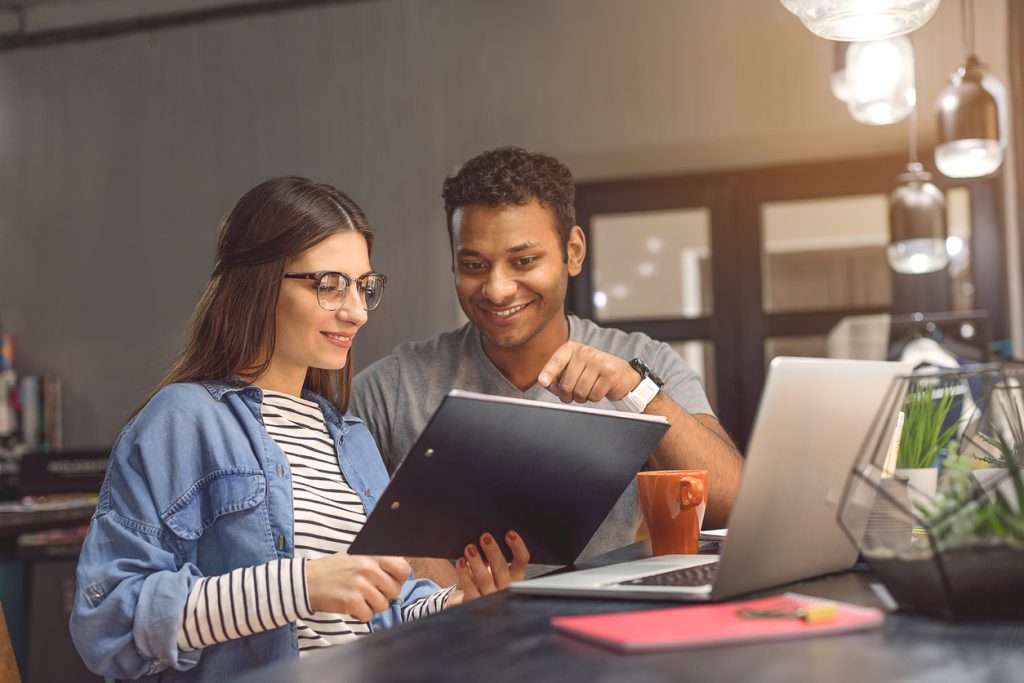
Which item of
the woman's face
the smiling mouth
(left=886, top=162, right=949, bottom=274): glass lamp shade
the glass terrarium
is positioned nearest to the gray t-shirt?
the smiling mouth

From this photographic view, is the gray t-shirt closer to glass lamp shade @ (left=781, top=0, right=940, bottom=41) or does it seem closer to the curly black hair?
the curly black hair

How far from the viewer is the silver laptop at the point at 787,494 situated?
887mm

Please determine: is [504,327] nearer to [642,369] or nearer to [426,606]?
[642,369]

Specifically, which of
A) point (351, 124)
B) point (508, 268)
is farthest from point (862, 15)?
point (351, 124)

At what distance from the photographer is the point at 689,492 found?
1.22 m

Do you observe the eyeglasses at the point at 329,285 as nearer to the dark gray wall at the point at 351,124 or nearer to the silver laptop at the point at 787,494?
the silver laptop at the point at 787,494

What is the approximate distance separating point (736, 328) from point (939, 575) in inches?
153

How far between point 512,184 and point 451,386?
1.27ft

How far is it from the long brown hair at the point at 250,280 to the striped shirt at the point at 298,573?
0.25 feet

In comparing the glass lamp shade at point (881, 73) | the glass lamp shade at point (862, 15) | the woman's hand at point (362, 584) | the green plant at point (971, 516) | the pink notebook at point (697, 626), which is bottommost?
the woman's hand at point (362, 584)

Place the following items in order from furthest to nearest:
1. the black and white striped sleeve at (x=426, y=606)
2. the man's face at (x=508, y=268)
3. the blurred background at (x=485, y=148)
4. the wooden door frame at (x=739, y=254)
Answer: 1. the wooden door frame at (x=739, y=254)
2. the blurred background at (x=485, y=148)
3. the man's face at (x=508, y=268)
4. the black and white striped sleeve at (x=426, y=606)

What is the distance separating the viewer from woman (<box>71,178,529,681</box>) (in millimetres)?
1123

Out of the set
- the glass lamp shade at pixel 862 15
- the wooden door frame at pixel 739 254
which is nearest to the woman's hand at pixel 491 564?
the glass lamp shade at pixel 862 15

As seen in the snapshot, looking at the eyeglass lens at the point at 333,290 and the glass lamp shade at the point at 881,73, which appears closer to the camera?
the eyeglass lens at the point at 333,290
